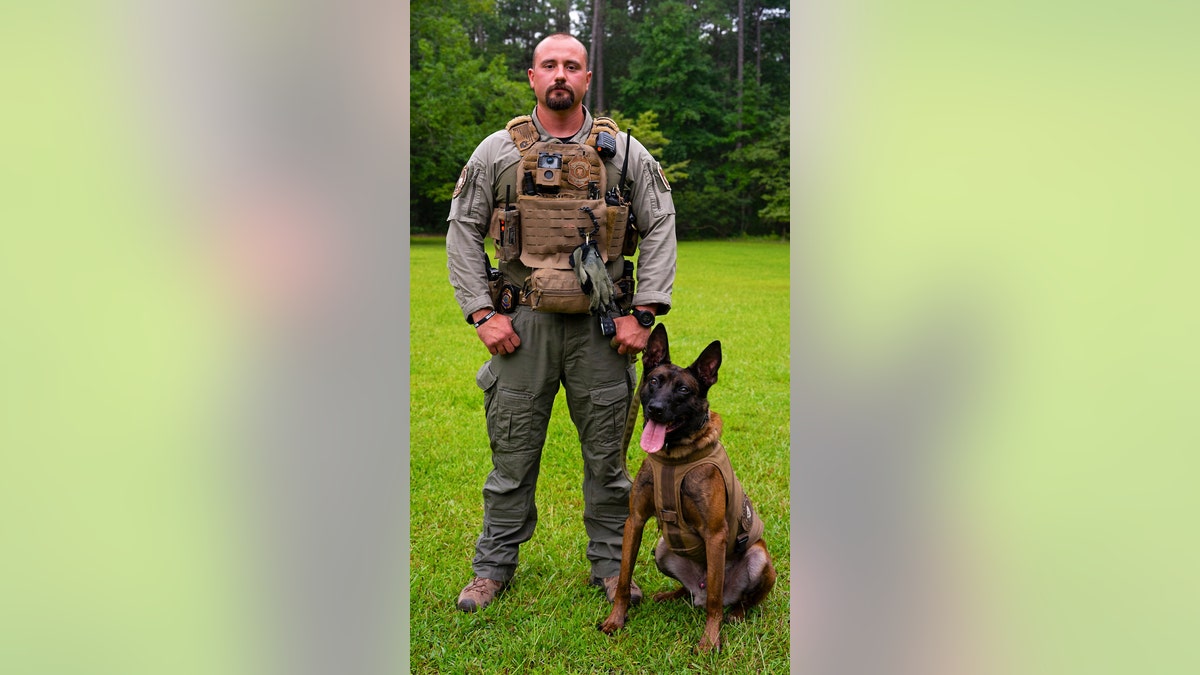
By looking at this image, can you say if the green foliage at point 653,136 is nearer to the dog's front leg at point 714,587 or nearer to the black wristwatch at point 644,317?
the black wristwatch at point 644,317

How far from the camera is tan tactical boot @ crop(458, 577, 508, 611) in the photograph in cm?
446

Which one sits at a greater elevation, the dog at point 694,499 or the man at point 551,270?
the man at point 551,270

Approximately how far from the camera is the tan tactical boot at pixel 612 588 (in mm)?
4539

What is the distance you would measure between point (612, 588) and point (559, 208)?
6.15ft

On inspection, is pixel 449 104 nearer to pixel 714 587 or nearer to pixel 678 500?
pixel 678 500

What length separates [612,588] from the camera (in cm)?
461

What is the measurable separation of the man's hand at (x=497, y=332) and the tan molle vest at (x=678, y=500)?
0.85m

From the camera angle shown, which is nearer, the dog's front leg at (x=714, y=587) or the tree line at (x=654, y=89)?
the dog's front leg at (x=714, y=587)

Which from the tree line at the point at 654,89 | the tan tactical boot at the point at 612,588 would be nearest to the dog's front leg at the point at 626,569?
the tan tactical boot at the point at 612,588

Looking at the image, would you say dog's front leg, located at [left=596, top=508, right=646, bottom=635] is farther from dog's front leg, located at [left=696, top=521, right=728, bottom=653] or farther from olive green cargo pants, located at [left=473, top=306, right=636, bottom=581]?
olive green cargo pants, located at [left=473, top=306, right=636, bottom=581]

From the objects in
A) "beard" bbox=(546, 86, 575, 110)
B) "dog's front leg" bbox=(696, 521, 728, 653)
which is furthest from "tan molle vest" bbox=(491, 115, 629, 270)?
"dog's front leg" bbox=(696, 521, 728, 653)

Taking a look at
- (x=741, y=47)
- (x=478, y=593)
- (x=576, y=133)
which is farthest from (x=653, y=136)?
(x=478, y=593)
